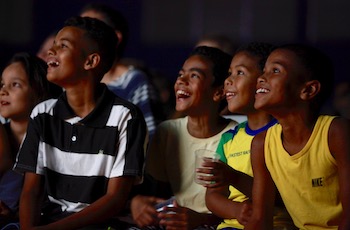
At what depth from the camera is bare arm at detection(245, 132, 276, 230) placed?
3.31 metres

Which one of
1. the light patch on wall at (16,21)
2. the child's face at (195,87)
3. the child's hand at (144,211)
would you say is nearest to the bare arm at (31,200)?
the child's hand at (144,211)

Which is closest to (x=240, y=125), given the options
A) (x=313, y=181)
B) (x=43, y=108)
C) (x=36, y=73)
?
(x=313, y=181)

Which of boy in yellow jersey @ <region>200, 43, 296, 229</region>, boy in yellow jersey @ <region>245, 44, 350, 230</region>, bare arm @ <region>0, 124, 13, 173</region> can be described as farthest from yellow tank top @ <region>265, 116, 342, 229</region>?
bare arm @ <region>0, 124, 13, 173</region>

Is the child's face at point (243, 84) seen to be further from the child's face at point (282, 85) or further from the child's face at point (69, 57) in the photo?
the child's face at point (69, 57)

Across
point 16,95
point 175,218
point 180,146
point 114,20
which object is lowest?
point 175,218

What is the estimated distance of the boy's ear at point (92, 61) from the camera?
155 inches

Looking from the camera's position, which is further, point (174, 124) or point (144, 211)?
point (174, 124)

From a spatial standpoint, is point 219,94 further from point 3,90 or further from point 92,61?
point 3,90

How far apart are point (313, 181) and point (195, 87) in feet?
3.02

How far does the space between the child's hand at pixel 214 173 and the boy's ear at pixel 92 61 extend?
874 mm

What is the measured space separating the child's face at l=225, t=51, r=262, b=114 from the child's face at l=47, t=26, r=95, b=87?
0.67m

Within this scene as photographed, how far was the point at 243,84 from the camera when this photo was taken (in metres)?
3.71

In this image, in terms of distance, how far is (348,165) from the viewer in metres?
3.12

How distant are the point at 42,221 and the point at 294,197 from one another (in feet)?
3.84
